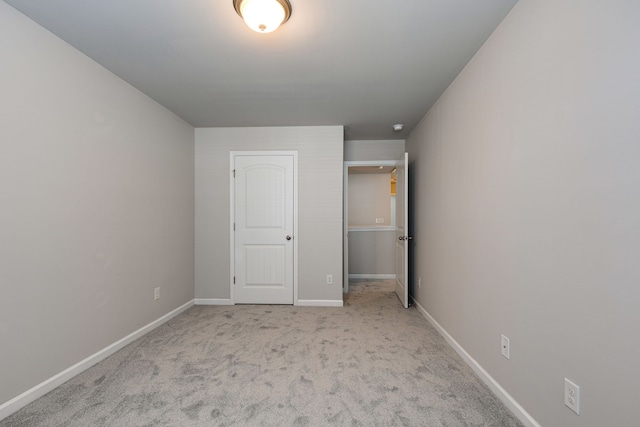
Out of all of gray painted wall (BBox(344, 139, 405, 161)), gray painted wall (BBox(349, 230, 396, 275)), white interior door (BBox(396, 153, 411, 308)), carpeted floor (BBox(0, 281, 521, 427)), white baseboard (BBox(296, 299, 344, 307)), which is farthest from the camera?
gray painted wall (BBox(349, 230, 396, 275))

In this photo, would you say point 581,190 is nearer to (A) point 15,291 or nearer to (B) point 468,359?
(B) point 468,359

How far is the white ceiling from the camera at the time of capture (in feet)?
5.52

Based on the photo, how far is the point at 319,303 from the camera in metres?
3.77

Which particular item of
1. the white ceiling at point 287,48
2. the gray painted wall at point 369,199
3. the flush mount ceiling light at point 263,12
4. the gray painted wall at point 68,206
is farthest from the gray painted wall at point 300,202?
the gray painted wall at point 369,199

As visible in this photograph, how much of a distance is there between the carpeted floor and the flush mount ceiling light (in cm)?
229

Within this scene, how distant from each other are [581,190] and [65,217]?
305 centimetres

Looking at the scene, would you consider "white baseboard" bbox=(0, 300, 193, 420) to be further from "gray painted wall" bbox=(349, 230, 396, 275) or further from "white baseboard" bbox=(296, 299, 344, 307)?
"gray painted wall" bbox=(349, 230, 396, 275)

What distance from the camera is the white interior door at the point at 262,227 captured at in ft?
12.6

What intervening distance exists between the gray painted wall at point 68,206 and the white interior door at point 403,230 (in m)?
2.90

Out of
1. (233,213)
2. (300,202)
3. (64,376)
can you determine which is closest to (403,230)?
(300,202)

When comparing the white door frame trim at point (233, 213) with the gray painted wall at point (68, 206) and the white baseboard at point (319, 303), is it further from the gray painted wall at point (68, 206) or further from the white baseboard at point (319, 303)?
the gray painted wall at point (68, 206)

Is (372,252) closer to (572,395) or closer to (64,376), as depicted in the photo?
(572,395)

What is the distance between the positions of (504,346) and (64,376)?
2.97 metres

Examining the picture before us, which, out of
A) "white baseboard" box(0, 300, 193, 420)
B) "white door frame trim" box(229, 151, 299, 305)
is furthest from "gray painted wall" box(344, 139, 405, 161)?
"white baseboard" box(0, 300, 193, 420)
